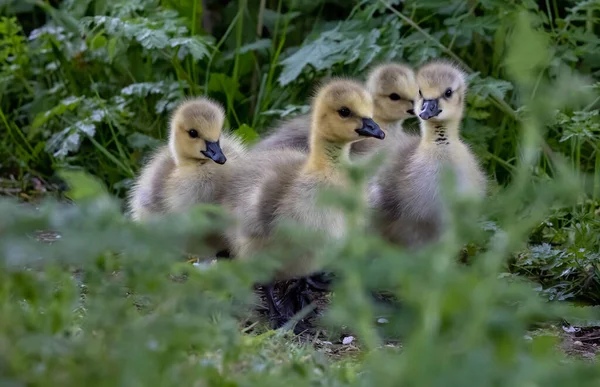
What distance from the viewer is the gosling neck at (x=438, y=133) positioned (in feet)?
12.4

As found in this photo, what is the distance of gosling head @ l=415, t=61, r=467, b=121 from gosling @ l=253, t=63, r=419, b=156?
0.35m

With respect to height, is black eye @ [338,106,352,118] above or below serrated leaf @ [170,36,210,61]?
above

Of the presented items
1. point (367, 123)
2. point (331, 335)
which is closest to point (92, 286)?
point (331, 335)

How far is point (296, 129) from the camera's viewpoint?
4301mm

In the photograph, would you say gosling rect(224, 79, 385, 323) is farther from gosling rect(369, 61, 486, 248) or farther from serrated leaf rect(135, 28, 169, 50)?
serrated leaf rect(135, 28, 169, 50)

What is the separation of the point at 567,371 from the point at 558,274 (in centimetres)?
228

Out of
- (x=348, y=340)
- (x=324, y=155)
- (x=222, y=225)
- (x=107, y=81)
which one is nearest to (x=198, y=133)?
(x=324, y=155)

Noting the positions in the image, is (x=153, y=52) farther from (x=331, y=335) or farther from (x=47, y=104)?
(x=331, y=335)

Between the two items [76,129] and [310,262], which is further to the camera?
[76,129]

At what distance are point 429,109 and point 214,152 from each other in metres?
0.79

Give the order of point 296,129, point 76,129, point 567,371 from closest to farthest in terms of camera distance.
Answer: point 567,371 → point 296,129 → point 76,129

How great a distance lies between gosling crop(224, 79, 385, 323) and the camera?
11.2 feet

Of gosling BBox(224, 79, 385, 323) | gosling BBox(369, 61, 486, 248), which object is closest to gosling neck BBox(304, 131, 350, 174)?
gosling BBox(224, 79, 385, 323)

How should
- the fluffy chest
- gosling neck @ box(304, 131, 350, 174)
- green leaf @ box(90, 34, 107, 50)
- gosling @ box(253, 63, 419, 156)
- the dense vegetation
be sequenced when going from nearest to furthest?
the dense vegetation
the fluffy chest
gosling neck @ box(304, 131, 350, 174)
gosling @ box(253, 63, 419, 156)
green leaf @ box(90, 34, 107, 50)
